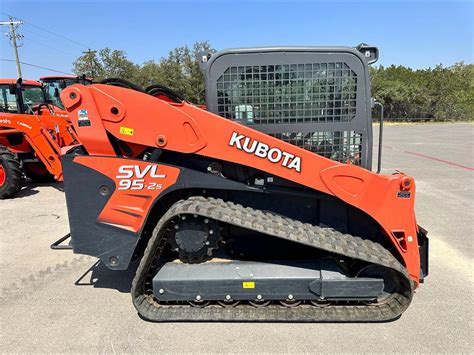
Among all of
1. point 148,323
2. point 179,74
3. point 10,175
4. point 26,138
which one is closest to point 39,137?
point 26,138

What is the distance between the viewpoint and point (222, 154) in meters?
2.86

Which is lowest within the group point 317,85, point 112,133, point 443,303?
point 443,303

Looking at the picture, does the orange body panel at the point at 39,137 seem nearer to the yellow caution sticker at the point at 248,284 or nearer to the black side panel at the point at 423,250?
the yellow caution sticker at the point at 248,284

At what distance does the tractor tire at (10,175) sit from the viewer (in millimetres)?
7098

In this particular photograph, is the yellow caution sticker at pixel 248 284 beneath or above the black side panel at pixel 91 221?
beneath

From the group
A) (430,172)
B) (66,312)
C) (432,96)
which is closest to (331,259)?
(66,312)

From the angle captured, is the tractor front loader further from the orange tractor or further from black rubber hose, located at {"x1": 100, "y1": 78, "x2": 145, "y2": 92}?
the orange tractor

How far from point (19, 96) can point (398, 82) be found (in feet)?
138

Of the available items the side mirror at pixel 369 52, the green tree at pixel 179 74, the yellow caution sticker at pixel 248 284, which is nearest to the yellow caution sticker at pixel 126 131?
the yellow caution sticker at pixel 248 284

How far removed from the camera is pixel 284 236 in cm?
277

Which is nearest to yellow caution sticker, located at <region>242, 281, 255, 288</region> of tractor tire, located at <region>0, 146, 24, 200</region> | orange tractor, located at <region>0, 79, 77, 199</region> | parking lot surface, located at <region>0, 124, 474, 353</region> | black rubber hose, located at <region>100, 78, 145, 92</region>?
parking lot surface, located at <region>0, 124, 474, 353</region>

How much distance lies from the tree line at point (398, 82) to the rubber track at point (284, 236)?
33044 mm

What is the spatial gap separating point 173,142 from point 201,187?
46 cm

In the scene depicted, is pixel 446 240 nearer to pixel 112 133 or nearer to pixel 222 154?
pixel 222 154
